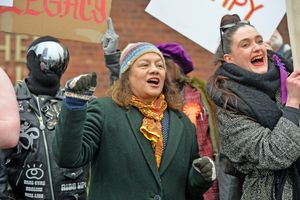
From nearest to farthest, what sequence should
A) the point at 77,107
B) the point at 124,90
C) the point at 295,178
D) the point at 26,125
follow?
the point at 77,107, the point at 295,178, the point at 124,90, the point at 26,125

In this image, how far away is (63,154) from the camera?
2.87 meters

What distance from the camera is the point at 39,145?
348 cm

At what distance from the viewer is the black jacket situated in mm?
3436

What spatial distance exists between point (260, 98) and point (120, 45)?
13.9 ft

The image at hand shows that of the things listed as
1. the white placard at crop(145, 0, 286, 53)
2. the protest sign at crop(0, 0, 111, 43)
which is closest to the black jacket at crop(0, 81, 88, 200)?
the protest sign at crop(0, 0, 111, 43)

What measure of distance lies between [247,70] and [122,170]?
764 millimetres

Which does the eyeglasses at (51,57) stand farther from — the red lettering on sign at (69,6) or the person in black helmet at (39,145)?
the red lettering on sign at (69,6)

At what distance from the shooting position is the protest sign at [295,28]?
310 cm

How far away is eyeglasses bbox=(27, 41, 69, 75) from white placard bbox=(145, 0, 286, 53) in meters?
0.71

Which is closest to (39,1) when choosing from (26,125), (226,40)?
(26,125)

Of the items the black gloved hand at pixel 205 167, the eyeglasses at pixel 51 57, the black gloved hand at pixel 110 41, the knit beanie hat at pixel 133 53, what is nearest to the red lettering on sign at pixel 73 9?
the black gloved hand at pixel 110 41

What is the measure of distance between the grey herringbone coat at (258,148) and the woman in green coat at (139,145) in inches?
5.9

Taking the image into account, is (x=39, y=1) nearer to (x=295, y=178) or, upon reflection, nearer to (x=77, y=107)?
(x=77, y=107)

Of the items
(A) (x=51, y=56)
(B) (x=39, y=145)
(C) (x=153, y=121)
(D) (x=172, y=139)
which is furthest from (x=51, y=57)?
(D) (x=172, y=139)
